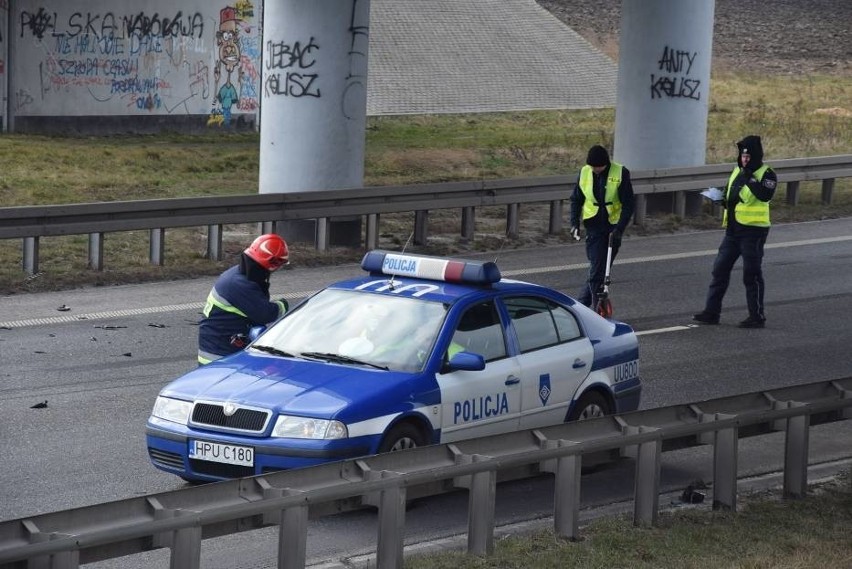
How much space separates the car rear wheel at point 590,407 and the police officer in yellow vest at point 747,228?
18.7 feet

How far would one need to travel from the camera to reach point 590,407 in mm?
10883

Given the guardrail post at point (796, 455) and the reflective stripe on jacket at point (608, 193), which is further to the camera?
the reflective stripe on jacket at point (608, 193)

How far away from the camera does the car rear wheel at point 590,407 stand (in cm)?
1073

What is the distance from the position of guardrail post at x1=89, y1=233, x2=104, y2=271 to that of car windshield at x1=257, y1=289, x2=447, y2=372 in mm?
7984

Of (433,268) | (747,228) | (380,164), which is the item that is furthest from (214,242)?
(380,164)

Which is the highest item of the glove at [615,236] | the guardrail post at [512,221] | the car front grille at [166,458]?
the glove at [615,236]

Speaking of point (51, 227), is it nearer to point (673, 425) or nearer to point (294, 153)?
point (294, 153)

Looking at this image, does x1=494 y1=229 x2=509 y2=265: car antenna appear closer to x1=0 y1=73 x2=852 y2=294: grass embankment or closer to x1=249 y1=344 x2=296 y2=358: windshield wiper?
x1=0 y1=73 x2=852 y2=294: grass embankment

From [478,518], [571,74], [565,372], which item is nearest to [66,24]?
[571,74]

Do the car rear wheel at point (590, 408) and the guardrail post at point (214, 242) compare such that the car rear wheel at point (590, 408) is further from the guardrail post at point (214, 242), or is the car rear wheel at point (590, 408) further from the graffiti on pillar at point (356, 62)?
the graffiti on pillar at point (356, 62)

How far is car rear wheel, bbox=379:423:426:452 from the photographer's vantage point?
30.3 ft

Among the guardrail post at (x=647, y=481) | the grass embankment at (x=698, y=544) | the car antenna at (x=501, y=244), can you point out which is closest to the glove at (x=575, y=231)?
the car antenna at (x=501, y=244)

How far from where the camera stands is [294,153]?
68.8 ft

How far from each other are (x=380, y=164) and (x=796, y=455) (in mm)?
20632
